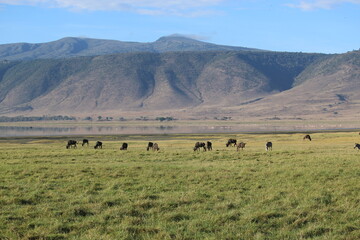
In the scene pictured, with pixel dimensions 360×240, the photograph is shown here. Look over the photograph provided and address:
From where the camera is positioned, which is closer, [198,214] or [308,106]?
[198,214]

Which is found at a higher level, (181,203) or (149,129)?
(181,203)

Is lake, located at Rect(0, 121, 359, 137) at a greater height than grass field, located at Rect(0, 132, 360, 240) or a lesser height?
lesser

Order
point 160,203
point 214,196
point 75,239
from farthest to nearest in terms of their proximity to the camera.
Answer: point 214,196, point 160,203, point 75,239

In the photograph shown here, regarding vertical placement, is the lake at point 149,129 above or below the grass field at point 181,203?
below

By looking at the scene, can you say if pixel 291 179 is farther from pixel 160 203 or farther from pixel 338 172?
pixel 160 203

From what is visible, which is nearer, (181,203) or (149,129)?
(181,203)

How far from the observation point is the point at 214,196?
1293cm

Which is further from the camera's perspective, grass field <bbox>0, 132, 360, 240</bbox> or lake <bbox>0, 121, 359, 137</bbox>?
lake <bbox>0, 121, 359, 137</bbox>

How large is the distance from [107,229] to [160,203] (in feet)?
8.24

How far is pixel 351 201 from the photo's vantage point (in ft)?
40.1

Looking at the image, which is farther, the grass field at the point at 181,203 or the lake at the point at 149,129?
the lake at the point at 149,129

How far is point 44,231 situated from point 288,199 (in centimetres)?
608

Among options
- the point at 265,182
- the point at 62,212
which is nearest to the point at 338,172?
the point at 265,182

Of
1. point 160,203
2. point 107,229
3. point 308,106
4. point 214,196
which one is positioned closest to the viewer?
point 107,229
